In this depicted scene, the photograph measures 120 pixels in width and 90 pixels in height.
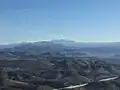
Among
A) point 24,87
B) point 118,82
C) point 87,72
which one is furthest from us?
point 87,72

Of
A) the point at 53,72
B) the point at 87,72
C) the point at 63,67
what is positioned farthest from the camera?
the point at 63,67

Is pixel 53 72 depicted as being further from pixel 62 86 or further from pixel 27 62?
pixel 27 62

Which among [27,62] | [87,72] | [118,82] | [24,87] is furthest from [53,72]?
[27,62]

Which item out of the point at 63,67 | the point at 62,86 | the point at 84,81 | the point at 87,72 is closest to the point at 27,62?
the point at 63,67

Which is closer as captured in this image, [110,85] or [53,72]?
[110,85]

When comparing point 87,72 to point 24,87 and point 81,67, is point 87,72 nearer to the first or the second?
point 81,67

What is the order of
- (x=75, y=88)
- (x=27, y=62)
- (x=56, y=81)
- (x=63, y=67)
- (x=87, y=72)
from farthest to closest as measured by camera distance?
(x=27, y=62), (x=63, y=67), (x=87, y=72), (x=56, y=81), (x=75, y=88)

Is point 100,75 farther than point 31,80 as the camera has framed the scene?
Yes

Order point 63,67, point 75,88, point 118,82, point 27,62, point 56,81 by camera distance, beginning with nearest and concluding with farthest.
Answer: point 75,88, point 56,81, point 118,82, point 63,67, point 27,62
